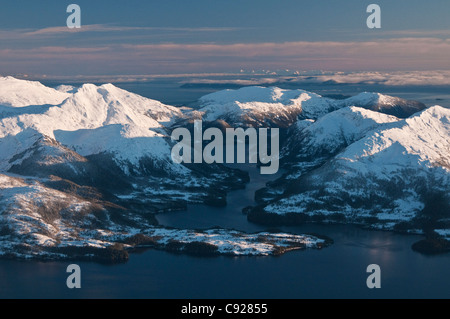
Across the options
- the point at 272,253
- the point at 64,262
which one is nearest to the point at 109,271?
the point at 64,262

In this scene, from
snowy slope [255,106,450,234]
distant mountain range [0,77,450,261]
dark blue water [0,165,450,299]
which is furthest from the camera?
snowy slope [255,106,450,234]

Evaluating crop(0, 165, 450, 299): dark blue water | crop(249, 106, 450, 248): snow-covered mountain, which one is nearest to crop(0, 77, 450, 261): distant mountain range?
crop(249, 106, 450, 248): snow-covered mountain

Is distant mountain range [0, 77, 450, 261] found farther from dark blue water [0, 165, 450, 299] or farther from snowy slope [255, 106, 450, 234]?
dark blue water [0, 165, 450, 299]

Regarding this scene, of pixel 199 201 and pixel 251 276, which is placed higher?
pixel 199 201

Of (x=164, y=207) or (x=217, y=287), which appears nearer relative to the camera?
(x=217, y=287)

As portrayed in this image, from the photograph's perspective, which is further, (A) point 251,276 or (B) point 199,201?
(B) point 199,201

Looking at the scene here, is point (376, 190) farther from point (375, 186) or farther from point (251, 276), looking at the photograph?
point (251, 276)

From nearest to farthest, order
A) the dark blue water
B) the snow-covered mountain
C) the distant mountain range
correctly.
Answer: the dark blue water < the distant mountain range < the snow-covered mountain

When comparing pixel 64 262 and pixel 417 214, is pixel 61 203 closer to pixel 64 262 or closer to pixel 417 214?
pixel 64 262

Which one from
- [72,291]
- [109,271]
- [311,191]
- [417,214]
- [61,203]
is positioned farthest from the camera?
[311,191]

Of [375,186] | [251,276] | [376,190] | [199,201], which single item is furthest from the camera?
[199,201]

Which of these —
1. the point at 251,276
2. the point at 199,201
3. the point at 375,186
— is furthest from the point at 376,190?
the point at 251,276
